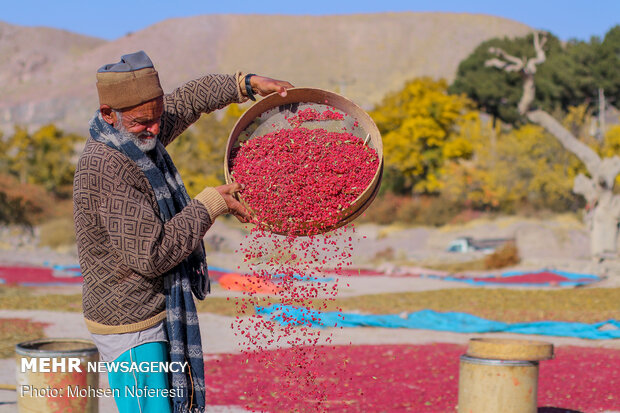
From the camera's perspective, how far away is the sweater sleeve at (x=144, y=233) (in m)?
2.52

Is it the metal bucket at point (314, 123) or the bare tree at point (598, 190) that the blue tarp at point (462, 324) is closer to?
the metal bucket at point (314, 123)

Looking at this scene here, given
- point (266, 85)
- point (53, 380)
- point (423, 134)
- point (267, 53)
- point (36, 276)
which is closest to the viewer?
point (266, 85)

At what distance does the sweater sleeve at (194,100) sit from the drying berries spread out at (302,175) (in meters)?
0.28

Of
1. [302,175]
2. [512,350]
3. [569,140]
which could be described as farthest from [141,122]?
[569,140]

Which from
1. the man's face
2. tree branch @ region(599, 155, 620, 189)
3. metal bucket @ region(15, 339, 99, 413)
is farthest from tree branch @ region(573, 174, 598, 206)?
the man's face

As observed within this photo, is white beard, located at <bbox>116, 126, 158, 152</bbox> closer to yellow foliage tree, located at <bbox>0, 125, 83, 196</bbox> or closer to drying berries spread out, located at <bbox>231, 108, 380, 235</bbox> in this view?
drying berries spread out, located at <bbox>231, 108, 380, 235</bbox>

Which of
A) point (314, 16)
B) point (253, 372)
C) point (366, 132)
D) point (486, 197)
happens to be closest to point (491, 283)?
point (253, 372)

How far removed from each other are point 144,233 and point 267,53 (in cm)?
12147

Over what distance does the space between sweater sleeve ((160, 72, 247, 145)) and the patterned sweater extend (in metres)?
0.50

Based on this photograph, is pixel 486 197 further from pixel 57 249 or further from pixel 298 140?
pixel 298 140

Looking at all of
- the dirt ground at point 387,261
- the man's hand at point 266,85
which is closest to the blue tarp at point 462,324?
the dirt ground at point 387,261

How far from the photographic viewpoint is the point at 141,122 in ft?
8.85

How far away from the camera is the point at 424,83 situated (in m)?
37.5

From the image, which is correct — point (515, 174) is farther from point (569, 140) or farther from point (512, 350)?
point (512, 350)
